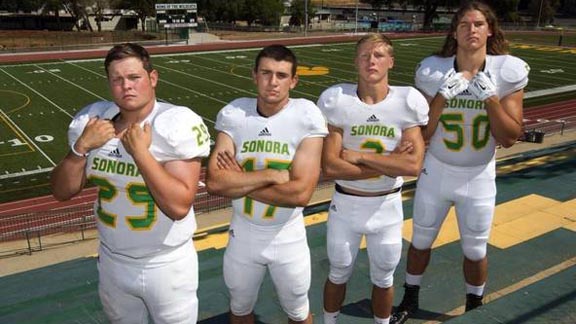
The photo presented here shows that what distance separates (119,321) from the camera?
3248 millimetres

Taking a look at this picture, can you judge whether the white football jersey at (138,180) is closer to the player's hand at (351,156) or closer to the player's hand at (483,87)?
the player's hand at (351,156)

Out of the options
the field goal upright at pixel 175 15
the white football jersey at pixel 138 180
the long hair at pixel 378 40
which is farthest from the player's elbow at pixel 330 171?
the field goal upright at pixel 175 15

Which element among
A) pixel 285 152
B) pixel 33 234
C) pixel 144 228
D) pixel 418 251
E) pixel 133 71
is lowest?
pixel 33 234

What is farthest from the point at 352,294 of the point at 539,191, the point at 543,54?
the point at 543,54

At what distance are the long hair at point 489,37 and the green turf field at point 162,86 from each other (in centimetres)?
1186

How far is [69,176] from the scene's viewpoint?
2.95 meters

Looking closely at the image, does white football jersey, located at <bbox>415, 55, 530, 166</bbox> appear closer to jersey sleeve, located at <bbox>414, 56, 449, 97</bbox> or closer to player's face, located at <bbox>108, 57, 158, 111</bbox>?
jersey sleeve, located at <bbox>414, 56, 449, 97</bbox>

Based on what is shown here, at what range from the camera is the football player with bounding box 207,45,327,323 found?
10.9 ft

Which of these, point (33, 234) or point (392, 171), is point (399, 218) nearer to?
point (392, 171)

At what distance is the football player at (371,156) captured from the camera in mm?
3744

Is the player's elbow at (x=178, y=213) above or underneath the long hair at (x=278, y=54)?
underneath

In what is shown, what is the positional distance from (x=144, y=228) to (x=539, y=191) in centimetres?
719

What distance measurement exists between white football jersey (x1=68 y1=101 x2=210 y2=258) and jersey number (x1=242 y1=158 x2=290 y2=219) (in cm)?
50

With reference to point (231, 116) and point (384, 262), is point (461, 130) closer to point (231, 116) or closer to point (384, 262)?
point (384, 262)
